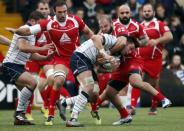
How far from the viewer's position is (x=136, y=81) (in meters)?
17.2

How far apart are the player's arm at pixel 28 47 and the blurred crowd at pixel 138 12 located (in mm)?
8197

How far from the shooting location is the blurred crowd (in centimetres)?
2548

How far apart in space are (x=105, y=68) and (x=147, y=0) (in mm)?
11792

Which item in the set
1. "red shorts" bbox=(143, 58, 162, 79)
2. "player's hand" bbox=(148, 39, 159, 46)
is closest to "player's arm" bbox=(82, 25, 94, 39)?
"player's hand" bbox=(148, 39, 159, 46)

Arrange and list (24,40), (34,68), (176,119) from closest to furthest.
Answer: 1. (24,40)
2. (176,119)
3. (34,68)

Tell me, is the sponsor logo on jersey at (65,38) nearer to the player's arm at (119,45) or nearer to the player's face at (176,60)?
the player's arm at (119,45)

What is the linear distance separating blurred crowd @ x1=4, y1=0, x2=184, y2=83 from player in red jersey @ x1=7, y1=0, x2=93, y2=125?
325 inches

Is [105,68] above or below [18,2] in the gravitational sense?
below

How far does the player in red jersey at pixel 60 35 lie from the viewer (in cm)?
1605

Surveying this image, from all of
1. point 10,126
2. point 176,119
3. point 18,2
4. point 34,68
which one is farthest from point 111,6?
point 10,126

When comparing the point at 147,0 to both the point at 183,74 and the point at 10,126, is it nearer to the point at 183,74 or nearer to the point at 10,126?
the point at 183,74

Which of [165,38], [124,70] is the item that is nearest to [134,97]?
[165,38]

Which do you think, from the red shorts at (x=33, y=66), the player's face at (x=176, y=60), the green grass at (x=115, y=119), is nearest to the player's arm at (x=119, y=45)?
the green grass at (x=115, y=119)

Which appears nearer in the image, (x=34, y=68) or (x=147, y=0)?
(x=34, y=68)
